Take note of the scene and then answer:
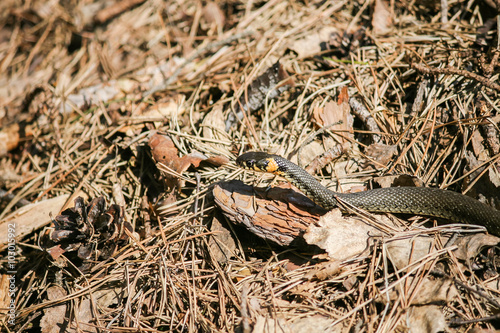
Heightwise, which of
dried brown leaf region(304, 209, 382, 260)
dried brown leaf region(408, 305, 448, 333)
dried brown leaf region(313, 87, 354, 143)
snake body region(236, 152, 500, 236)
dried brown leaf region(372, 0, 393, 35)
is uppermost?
dried brown leaf region(372, 0, 393, 35)

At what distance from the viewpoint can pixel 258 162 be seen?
10.6 ft

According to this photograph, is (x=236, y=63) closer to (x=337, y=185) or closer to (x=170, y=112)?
(x=170, y=112)

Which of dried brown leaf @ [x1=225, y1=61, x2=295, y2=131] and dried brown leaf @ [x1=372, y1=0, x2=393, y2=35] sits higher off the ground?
dried brown leaf @ [x1=372, y1=0, x2=393, y2=35]

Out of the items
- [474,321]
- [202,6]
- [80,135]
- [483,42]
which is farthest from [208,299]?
[202,6]

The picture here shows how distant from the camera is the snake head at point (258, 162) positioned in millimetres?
3209

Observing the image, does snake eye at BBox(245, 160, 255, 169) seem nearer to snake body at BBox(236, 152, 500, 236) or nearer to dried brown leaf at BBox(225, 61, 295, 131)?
snake body at BBox(236, 152, 500, 236)

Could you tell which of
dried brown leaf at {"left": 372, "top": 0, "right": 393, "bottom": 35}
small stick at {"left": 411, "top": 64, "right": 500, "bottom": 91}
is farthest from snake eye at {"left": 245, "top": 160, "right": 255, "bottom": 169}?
dried brown leaf at {"left": 372, "top": 0, "right": 393, "bottom": 35}

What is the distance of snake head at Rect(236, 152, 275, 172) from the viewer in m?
3.21

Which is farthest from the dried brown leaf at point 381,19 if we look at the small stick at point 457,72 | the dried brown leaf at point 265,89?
the dried brown leaf at point 265,89

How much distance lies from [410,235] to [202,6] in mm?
4996

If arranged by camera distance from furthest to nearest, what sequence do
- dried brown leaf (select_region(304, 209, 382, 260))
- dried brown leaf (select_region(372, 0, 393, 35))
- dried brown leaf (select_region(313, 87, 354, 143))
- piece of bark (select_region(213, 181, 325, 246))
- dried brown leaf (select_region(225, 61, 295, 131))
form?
dried brown leaf (select_region(372, 0, 393, 35)) < dried brown leaf (select_region(225, 61, 295, 131)) < dried brown leaf (select_region(313, 87, 354, 143)) < piece of bark (select_region(213, 181, 325, 246)) < dried brown leaf (select_region(304, 209, 382, 260))

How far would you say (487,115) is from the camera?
10.6 feet

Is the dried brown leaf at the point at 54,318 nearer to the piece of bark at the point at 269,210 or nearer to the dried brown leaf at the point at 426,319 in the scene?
the piece of bark at the point at 269,210

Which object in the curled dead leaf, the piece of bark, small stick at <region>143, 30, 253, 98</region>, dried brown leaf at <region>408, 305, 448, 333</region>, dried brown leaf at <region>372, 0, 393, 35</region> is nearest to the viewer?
dried brown leaf at <region>408, 305, 448, 333</region>
